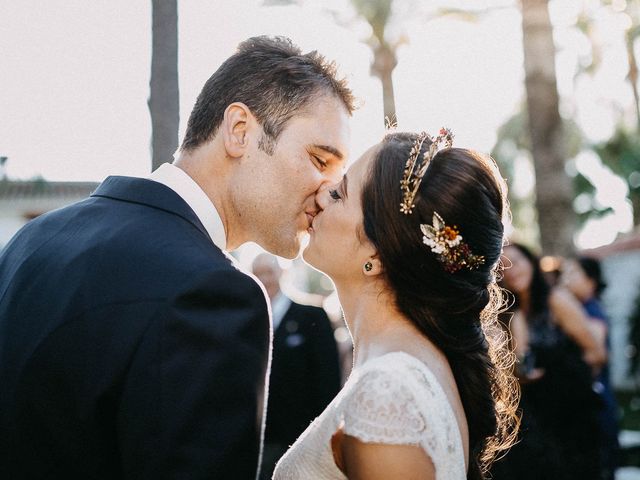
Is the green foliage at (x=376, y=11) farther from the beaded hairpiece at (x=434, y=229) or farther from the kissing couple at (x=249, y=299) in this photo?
the beaded hairpiece at (x=434, y=229)

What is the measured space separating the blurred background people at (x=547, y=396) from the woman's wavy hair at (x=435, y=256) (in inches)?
53.3

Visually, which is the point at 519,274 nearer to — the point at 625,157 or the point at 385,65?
the point at 385,65

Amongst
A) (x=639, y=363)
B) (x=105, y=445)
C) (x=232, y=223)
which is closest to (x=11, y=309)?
(x=105, y=445)

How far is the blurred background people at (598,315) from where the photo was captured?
5.27 meters

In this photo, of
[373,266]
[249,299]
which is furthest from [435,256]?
[249,299]

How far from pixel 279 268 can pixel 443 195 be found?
4151 millimetres

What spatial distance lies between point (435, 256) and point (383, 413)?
2.00 ft

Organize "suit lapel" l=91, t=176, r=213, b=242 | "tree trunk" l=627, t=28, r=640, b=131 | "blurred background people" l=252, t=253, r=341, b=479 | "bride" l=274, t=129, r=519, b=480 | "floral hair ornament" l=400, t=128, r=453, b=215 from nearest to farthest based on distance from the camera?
"suit lapel" l=91, t=176, r=213, b=242
"bride" l=274, t=129, r=519, b=480
"floral hair ornament" l=400, t=128, r=453, b=215
"blurred background people" l=252, t=253, r=341, b=479
"tree trunk" l=627, t=28, r=640, b=131

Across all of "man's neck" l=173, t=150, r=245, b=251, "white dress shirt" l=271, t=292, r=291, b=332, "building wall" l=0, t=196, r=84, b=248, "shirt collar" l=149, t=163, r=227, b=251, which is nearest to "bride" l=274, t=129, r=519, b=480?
"man's neck" l=173, t=150, r=245, b=251

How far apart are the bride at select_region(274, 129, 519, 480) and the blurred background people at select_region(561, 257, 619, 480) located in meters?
2.62

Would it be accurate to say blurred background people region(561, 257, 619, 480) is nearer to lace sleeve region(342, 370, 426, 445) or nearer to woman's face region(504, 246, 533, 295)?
woman's face region(504, 246, 533, 295)

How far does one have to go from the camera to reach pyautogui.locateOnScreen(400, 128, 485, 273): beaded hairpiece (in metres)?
2.64

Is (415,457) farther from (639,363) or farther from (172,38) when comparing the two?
(639,363)

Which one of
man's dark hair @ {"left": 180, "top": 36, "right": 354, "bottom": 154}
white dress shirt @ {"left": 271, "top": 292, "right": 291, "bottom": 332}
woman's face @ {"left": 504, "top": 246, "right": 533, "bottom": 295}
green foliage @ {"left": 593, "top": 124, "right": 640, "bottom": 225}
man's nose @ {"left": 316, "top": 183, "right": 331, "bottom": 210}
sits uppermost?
man's dark hair @ {"left": 180, "top": 36, "right": 354, "bottom": 154}
